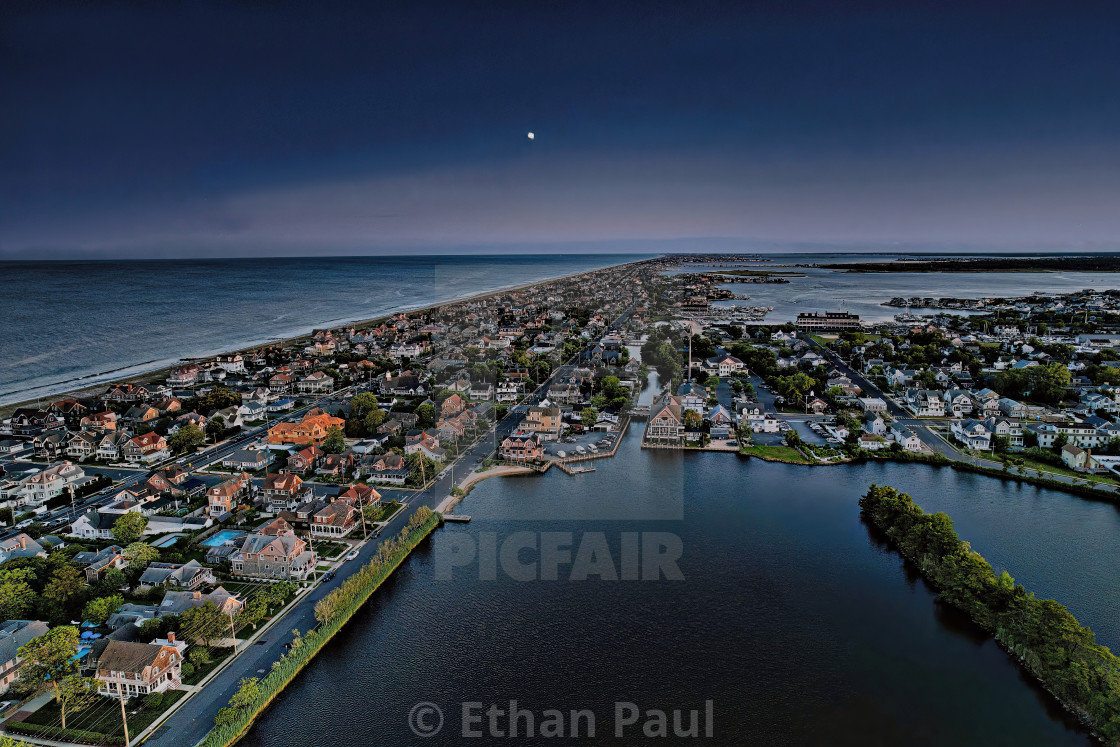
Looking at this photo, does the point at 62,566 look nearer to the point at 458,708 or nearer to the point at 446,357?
the point at 458,708

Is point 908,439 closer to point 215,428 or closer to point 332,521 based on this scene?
point 332,521

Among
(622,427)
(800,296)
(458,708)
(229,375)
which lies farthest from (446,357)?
(800,296)

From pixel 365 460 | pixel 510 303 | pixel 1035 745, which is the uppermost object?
pixel 510 303

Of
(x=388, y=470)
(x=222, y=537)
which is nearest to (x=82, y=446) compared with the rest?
(x=222, y=537)

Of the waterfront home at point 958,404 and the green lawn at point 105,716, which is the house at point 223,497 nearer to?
the green lawn at point 105,716

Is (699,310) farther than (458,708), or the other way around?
(699,310)

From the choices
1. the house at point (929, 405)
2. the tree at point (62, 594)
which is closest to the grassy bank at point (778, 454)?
the house at point (929, 405)
